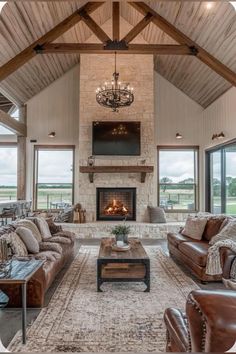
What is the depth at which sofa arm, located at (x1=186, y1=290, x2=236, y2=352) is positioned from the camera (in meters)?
1.20

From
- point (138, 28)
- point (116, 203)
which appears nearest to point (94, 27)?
point (138, 28)

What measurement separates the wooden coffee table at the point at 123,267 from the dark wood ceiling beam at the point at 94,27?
4.97m

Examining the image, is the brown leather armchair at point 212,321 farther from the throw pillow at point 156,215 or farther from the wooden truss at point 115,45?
the throw pillow at point 156,215

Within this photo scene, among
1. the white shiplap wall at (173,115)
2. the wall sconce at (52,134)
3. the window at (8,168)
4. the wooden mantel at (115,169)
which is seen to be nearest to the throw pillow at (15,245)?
the wooden mantel at (115,169)

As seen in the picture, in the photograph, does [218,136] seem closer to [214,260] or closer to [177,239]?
[177,239]

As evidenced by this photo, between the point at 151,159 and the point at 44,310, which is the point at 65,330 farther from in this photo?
the point at 151,159

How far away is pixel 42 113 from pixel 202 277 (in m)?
7.51

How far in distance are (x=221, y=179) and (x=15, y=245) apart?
20.2 feet

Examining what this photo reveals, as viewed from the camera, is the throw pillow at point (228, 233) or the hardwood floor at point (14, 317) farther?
the throw pillow at point (228, 233)

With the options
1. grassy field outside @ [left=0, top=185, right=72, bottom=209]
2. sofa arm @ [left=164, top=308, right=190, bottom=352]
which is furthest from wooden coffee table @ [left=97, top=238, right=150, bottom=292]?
grassy field outside @ [left=0, top=185, right=72, bottom=209]

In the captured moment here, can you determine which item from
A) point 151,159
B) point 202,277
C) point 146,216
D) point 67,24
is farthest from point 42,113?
point 202,277

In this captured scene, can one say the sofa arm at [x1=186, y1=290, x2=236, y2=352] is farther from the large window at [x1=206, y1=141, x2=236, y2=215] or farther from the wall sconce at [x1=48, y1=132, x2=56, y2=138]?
the wall sconce at [x1=48, y1=132, x2=56, y2=138]

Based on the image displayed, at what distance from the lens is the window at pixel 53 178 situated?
9.91 m

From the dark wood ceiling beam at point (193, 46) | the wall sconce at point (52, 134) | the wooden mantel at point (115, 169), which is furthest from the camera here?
the wall sconce at point (52, 134)
